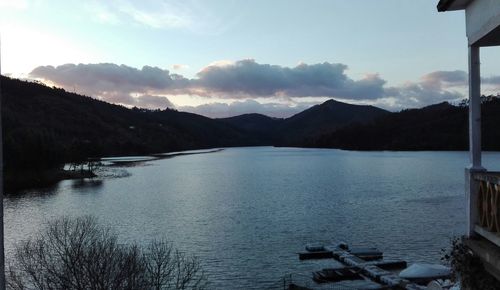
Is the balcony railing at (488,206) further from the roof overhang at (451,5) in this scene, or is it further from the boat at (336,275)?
the boat at (336,275)

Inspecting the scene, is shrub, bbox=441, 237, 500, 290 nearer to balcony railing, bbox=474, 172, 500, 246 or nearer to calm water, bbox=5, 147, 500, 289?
balcony railing, bbox=474, 172, 500, 246

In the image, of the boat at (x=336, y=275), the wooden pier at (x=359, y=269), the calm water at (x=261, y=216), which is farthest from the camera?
the calm water at (x=261, y=216)

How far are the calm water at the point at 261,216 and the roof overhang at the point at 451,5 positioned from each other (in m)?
24.3

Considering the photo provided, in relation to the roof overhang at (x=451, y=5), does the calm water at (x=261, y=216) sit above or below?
below

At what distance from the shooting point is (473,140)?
32.5 ft

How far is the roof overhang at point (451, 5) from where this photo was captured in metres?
9.81

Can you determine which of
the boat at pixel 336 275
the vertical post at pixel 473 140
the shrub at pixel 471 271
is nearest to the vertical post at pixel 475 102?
the vertical post at pixel 473 140

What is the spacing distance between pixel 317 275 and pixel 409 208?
105ft

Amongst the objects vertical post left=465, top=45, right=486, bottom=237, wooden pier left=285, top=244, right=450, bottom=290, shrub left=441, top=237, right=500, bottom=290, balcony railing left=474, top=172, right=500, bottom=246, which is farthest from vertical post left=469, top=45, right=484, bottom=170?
wooden pier left=285, top=244, right=450, bottom=290

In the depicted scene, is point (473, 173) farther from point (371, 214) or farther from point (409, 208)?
point (409, 208)

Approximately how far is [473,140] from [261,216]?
48.6m

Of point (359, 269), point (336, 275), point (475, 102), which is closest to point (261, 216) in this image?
point (359, 269)

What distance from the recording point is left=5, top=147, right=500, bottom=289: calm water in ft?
127

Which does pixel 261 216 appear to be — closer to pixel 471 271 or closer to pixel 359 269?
pixel 359 269
